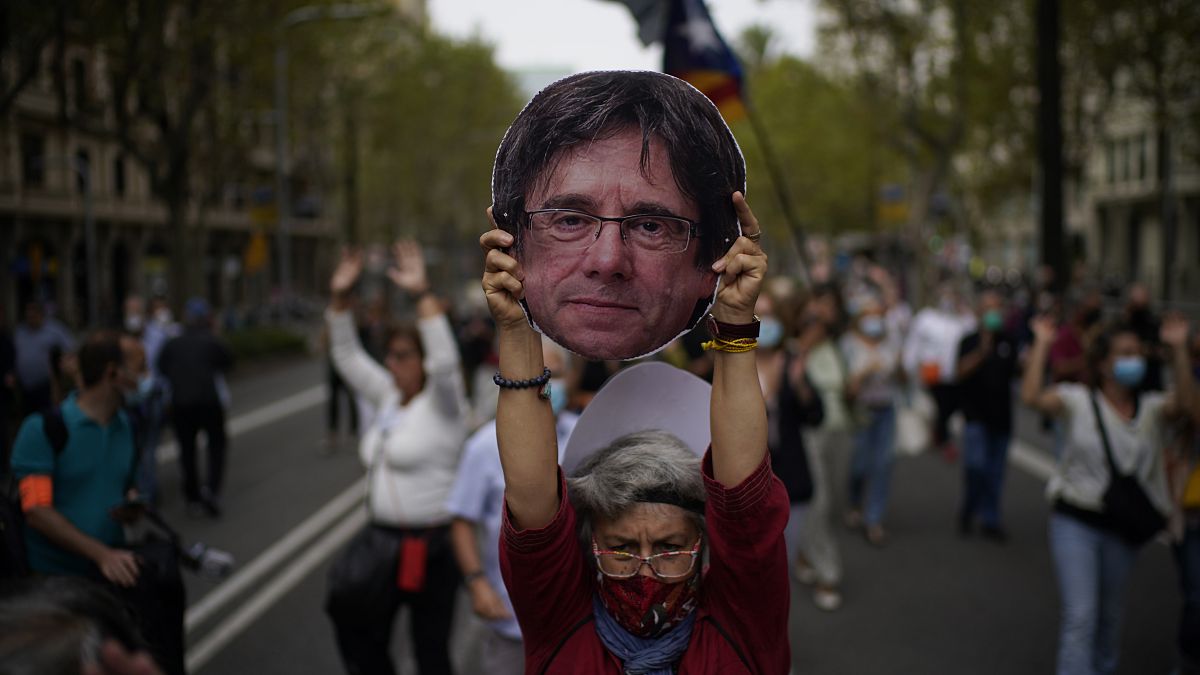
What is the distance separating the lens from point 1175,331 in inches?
177

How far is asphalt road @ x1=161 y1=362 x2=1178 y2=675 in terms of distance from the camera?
5.32 m

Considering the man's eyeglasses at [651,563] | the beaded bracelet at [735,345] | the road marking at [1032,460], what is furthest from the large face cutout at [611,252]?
the road marking at [1032,460]

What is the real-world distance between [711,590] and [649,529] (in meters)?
0.18

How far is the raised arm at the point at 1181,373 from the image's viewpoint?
4.43 meters

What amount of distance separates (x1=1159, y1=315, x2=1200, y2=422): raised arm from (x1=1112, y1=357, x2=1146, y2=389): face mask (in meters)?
0.14

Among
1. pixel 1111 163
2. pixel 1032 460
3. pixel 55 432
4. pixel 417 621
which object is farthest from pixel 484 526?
pixel 1111 163

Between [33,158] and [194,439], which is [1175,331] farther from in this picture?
[33,158]

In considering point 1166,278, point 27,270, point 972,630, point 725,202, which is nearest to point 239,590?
point 972,630

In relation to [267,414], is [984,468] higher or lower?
higher

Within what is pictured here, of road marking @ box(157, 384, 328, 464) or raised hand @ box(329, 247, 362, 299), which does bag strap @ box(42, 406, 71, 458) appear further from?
road marking @ box(157, 384, 328, 464)

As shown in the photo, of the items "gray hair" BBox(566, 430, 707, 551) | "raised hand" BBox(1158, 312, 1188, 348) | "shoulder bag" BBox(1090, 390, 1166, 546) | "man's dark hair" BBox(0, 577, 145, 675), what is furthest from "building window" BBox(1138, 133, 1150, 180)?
"man's dark hair" BBox(0, 577, 145, 675)

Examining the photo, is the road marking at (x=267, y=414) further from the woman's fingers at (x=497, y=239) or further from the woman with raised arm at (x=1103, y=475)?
the woman's fingers at (x=497, y=239)

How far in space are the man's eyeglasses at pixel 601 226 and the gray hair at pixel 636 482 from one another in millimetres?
487

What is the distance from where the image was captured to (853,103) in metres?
30.4
